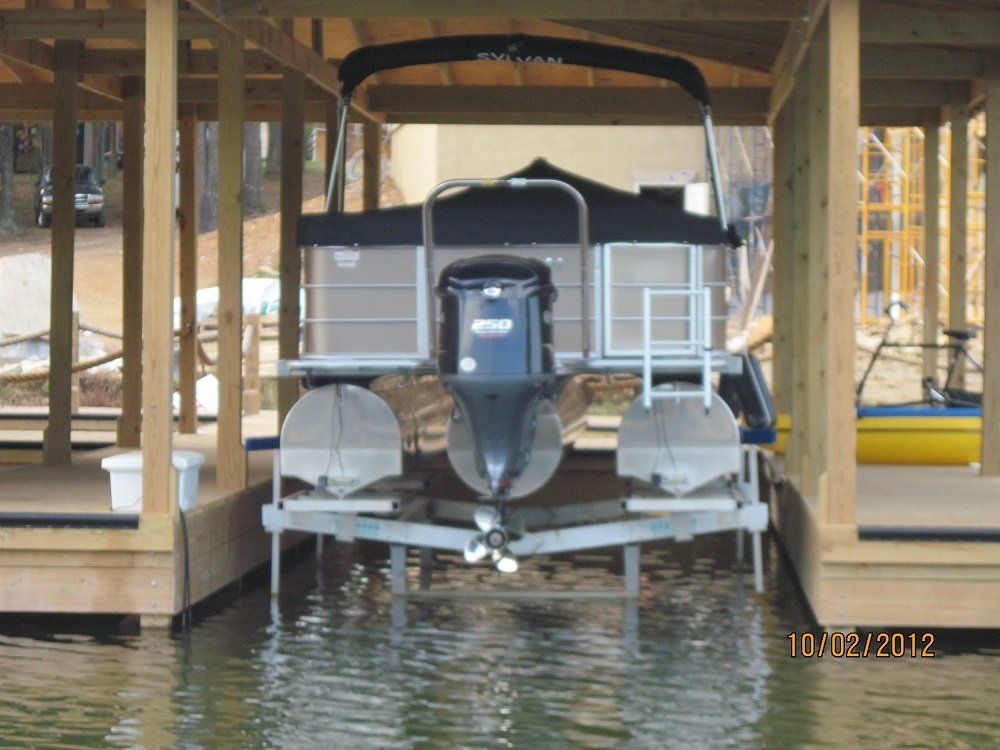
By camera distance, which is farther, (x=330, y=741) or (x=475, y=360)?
Result: (x=475, y=360)

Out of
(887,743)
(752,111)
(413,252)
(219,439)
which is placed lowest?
(887,743)

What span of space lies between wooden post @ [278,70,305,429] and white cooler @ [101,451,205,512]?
266 centimetres

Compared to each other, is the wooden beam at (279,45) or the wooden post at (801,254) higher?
the wooden beam at (279,45)

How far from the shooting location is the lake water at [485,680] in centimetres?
589

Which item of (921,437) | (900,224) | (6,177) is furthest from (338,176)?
(6,177)

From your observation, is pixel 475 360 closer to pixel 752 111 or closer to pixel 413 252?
pixel 413 252

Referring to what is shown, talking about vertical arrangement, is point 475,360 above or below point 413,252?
below

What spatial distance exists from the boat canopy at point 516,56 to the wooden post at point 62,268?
2.38 metres

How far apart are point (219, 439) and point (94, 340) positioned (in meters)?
17.4

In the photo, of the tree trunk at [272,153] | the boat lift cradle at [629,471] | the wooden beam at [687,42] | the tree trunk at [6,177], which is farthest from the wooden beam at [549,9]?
the tree trunk at [272,153]

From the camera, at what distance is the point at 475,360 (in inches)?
286

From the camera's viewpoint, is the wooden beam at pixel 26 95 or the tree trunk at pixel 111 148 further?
the tree trunk at pixel 111 148

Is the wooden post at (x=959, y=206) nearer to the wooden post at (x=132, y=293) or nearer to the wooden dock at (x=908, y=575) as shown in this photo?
the wooden dock at (x=908, y=575)

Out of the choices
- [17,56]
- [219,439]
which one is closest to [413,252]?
[219,439]
